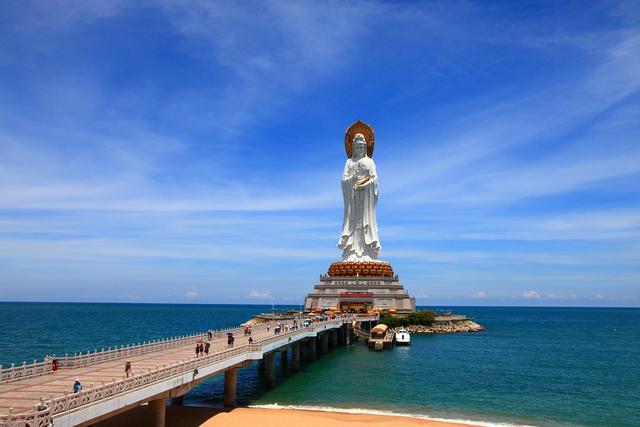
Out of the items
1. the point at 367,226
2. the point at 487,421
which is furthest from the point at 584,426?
the point at 367,226

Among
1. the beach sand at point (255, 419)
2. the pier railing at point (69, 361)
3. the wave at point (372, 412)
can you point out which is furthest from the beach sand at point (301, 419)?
the pier railing at point (69, 361)

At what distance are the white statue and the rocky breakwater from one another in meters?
10.7

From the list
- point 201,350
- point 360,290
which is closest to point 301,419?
point 201,350

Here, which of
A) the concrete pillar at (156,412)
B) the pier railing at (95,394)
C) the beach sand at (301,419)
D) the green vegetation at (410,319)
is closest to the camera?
the pier railing at (95,394)

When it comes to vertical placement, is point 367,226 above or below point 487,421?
above

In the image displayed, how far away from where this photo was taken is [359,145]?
68.4 metres

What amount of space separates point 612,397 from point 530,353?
18.8m

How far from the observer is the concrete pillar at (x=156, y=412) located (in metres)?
18.5

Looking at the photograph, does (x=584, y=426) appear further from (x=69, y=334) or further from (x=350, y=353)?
(x=69, y=334)

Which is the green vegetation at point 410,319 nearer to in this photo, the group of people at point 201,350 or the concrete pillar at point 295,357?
the concrete pillar at point 295,357

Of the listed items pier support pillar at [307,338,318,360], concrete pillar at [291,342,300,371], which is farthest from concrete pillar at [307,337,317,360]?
concrete pillar at [291,342,300,371]

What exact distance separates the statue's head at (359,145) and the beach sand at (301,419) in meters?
47.5

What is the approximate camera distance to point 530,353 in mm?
48250

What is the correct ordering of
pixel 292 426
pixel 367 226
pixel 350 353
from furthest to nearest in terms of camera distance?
pixel 367 226, pixel 350 353, pixel 292 426
